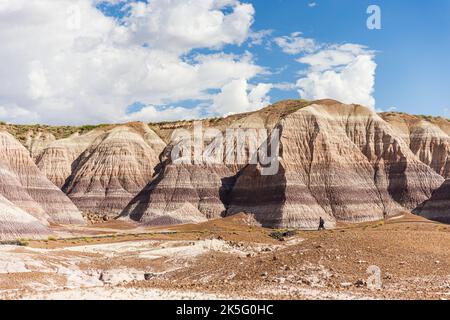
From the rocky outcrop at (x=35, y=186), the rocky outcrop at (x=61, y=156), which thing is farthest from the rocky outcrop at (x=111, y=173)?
the rocky outcrop at (x=35, y=186)

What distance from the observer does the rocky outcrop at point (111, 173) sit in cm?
11356

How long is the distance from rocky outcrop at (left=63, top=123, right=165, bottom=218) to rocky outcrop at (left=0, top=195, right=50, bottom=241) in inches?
1670

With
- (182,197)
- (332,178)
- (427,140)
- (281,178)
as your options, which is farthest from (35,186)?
(427,140)

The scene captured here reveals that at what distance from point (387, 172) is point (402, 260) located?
74552mm

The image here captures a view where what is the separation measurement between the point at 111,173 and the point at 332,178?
158 ft

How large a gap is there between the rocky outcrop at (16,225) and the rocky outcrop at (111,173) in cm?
4241

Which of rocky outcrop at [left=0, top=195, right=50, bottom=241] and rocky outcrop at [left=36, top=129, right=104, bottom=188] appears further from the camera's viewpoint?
rocky outcrop at [left=36, top=129, right=104, bottom=188]

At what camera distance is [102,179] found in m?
117

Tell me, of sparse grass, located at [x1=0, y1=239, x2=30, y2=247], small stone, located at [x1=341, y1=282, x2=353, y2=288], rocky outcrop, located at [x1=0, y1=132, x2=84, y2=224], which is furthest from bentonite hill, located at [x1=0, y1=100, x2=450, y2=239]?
small stone, located at [x1=341, y1=282, x2=353, y2=288]

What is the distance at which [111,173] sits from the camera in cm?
11788

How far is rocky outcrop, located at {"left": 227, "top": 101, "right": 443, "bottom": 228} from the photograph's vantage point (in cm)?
8831

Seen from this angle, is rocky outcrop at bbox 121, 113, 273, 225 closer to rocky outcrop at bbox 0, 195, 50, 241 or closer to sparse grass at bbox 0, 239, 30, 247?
rocky outcrop at bbox 0, 195, 50, 241

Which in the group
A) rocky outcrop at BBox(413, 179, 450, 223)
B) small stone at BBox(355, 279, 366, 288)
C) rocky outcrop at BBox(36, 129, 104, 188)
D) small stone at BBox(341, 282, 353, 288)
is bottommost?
rocky outcrop at BBox(413, 179, 450, 223)
